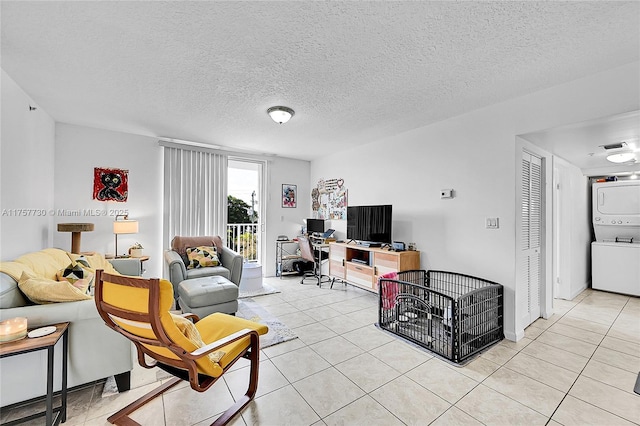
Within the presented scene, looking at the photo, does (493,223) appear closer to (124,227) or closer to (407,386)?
(407,386)

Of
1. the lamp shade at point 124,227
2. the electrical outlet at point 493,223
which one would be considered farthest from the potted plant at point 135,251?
the electrical outlet at point 493,223

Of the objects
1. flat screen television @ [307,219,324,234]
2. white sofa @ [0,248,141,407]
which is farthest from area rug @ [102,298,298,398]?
flat screen television @ [307,219,324,234]

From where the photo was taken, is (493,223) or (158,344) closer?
(158,344)

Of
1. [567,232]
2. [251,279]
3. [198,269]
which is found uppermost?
[567,232]

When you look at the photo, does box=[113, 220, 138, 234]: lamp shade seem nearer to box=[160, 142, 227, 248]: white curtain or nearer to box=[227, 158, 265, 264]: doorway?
box=[160, 142, 227, 248]: white curtain

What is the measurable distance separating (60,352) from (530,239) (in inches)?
170

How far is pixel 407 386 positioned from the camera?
6.67 ft

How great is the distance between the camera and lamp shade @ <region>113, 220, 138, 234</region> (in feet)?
12.3

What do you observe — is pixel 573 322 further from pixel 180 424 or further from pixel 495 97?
pixel 180 424

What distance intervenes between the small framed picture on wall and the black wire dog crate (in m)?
3.22

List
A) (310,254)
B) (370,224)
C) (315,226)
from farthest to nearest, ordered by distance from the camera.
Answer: (315,226) < (310,254) < (370,224)

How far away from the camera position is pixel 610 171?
4336 millimetres

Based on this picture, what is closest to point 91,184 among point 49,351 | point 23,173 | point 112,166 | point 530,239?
point 112,166

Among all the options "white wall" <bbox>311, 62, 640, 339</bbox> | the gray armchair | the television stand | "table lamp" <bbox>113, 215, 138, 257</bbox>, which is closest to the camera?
"white wall" <bbox>311, 62, 640, 339</bbox>
